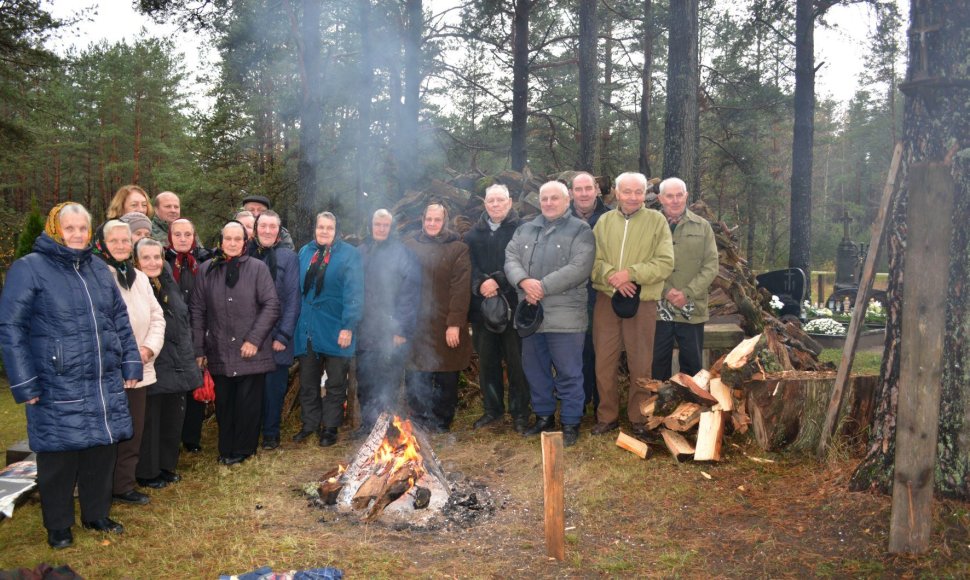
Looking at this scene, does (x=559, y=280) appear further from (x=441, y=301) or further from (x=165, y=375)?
(x=165, y=375)

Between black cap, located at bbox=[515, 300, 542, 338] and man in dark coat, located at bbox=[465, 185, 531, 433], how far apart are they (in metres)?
0.25

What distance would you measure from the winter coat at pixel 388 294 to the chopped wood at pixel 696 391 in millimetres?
2431

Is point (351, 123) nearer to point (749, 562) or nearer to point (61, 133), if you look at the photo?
point (749, 562)

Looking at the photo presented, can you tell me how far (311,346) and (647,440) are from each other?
308 centimetres

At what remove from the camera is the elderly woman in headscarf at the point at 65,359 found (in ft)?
12.3

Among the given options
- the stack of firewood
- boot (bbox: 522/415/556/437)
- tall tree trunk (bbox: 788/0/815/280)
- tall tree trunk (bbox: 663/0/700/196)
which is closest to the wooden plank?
the stack of firewood

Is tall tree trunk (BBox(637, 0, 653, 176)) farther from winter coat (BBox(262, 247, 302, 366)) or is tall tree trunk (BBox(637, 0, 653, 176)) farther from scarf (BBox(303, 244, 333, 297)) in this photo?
winter coat (BBox(262, 247, 302, 366))

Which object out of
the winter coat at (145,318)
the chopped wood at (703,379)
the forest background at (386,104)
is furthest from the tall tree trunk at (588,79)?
the winter coat at (145,318)

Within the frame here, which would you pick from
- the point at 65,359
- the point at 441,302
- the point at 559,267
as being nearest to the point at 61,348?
the point at 65,359

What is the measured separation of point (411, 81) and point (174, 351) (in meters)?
12.4

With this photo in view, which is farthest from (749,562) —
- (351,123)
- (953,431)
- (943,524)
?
(351,123)

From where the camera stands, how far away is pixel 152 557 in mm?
3871

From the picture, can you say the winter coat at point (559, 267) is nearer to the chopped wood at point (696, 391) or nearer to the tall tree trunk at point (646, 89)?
the chopped wood at point (696, 391)

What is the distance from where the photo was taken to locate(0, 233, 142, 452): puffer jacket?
12.2ft
